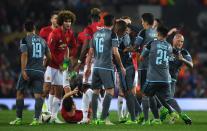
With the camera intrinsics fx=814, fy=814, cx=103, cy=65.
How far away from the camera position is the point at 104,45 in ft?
56.2

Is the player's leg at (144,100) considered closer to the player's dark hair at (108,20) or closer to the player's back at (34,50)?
the player's dark hair at (108,20)

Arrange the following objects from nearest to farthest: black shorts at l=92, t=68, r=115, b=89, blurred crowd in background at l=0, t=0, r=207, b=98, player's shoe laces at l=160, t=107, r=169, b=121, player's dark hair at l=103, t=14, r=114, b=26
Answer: player's dark hair at l=103, t=14, r=114, b=26 → black shorts at l=92, t=68, r=115, b=89 → player's shoe laces at l=160, t=107, r=169, b=121 → blurred crowd in background at l=0, t=0, r=207, b=98

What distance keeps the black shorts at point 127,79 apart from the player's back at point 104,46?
0.86 meters

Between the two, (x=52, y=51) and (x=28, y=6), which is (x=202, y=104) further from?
(x=52, y=51)

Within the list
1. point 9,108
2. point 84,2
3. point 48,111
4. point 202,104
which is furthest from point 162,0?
point 48,111

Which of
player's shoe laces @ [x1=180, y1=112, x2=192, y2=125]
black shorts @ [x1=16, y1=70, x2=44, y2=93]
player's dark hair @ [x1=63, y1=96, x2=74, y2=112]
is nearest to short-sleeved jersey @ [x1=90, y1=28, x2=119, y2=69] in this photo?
black shorts @ [x1=16, y1=70, x2=44, y2=93]

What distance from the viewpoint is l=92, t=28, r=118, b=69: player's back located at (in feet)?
56.1

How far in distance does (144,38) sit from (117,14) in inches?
636

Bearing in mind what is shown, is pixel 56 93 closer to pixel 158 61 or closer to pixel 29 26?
pixel 29 26

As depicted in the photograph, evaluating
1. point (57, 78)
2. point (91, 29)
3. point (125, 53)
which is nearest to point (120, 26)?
point (125, 53)

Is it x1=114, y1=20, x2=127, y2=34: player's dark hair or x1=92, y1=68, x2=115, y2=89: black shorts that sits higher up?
x1=114, y1=20, x2=127, y2=34: player's dark hair

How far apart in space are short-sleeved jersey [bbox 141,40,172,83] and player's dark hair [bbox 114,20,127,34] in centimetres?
98

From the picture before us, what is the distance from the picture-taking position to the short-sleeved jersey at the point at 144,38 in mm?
17797

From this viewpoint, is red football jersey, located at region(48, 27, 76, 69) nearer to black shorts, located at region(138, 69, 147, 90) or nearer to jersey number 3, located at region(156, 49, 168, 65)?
black shorts, located at region(138, 69, 147, 90)
